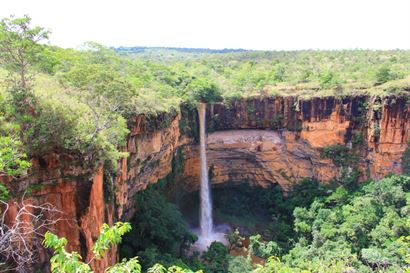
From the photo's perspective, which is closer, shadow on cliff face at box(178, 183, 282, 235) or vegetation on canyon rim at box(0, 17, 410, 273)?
vegetation on canyon rim at box(0, 17, 410, 273)

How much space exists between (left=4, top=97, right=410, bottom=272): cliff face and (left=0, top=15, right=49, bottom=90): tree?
5.83 meters

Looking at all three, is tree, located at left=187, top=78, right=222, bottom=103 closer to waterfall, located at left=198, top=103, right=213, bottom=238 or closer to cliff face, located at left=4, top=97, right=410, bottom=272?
waterfall, located at left=198, top=103, right=213, bottom=238

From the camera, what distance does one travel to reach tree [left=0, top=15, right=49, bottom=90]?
8.98 m

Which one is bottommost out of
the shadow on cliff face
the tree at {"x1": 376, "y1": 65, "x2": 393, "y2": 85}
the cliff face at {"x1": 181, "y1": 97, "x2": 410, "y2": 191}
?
the shadow on cliff face

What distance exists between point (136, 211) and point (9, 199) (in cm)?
955

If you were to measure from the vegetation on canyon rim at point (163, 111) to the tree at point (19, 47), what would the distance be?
0.03 meters

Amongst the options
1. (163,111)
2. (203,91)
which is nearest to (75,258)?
(163,111)

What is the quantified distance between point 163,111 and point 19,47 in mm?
9115

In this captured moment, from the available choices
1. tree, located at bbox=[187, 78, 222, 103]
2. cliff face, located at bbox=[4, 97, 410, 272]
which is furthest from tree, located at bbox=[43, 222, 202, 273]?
tree, located at bbox=[187, 78, 222, 103]

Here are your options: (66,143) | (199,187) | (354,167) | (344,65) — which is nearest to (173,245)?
(199,187)

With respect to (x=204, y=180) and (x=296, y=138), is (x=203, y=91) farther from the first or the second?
(x=296, y=138)

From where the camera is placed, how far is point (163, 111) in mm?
17891

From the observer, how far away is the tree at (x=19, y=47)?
898 centimetres

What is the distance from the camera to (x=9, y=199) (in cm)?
762
